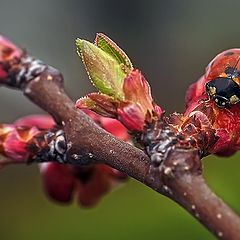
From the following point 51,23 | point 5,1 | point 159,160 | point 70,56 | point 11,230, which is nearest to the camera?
point 159,160

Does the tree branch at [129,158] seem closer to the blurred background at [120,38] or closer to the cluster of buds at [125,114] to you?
the cluster of buds at [125,114]

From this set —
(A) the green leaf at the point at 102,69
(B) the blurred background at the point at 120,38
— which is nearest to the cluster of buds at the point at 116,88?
(A) the green leaf at the point at 102,69

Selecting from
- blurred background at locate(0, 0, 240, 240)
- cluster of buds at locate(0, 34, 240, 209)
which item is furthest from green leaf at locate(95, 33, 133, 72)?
blurred background at locate(0, 0, 240, 240)

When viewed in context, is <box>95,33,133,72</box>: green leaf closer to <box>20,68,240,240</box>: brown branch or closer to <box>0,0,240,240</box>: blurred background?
<box>20,68,240,240</box>: brown branch

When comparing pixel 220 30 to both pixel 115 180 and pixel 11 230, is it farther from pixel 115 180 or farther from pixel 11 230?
pixel 115 180

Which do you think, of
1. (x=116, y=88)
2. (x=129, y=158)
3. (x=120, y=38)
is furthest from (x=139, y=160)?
(x=120, y=38)

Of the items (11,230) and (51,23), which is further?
(51,23)

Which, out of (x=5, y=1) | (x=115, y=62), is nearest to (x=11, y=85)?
(x=115, y=62)
